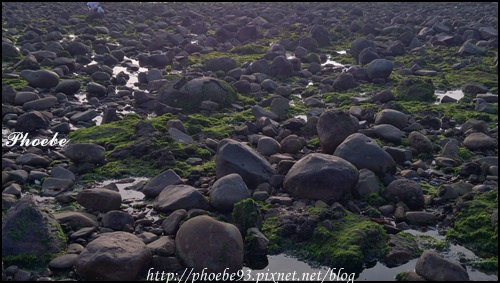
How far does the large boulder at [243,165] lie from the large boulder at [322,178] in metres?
0.34

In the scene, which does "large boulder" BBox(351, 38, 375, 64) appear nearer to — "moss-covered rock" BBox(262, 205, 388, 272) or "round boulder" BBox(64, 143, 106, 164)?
"round boulder" BBox(64, 143, 106, 164)

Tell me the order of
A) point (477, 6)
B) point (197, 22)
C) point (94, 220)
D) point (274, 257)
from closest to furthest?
point (274, 257) → point (94, 220) → point (197, 22) → point (477, 6)

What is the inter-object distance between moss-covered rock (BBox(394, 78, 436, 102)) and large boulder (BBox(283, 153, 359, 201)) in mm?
4442

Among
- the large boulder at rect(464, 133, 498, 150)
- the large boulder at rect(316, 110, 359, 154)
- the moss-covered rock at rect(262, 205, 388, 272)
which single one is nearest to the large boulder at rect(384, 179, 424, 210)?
the moss-covered rock at rect(262, 205, 388, 272)

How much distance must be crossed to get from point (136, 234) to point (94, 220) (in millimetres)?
467

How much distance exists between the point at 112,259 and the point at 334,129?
3502 millimetres

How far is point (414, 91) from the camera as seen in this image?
1065 centimetres

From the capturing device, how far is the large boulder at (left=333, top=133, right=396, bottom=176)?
690cm

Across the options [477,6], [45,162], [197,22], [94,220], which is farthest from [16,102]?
[477,6]

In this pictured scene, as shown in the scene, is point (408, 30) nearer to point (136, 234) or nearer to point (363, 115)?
point (363, 115)

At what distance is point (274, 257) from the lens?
5.52 meters

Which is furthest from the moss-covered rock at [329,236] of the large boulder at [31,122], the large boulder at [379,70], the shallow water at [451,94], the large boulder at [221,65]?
the large boulder at [221,65]

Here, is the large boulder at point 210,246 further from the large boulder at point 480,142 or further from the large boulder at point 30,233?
the large boulder at point 480,142

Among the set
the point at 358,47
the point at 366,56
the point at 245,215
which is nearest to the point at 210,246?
the point at 245,215
